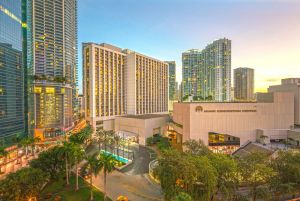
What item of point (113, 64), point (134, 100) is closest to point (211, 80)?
point (134, 100)

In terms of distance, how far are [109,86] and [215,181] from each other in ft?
268

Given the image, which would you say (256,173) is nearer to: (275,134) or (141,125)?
(275,134)

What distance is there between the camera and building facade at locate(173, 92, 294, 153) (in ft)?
190

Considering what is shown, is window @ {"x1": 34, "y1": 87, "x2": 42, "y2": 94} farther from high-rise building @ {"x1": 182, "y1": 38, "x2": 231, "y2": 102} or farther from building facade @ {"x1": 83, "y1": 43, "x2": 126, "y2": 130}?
high-rise building @ {"x1": 182, "y1": 38, "x2": 231, "y2": 102}

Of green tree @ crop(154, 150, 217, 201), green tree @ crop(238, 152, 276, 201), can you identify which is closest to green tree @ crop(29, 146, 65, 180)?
green tree @ crop(154, 150, 217, 201)

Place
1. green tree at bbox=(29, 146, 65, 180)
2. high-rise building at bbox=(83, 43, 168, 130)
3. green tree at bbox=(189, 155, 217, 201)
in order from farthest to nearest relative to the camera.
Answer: high-rise building at bbox=(83, 43, 168, 130)
green tree at bbox=(29, 146, 65, 180)
green tree at bbox=(189, 155, 217, 201)

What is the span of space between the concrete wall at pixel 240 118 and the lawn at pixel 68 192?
34.9 metres

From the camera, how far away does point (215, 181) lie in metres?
24.0

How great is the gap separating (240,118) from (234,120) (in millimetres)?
2144

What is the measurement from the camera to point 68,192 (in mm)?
33062

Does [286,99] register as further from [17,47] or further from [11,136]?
[17,47]

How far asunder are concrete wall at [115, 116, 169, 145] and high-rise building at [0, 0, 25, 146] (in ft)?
136

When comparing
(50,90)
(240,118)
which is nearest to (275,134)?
(240,118)

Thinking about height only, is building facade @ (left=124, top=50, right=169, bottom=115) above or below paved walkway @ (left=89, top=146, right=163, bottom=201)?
above
